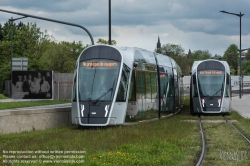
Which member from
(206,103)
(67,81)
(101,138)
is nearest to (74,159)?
(101,138)

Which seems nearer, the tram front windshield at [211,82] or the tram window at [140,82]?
the tram window at [140,82]

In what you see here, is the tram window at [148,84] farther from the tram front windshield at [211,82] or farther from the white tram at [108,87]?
the tram front windshield at [211,82]

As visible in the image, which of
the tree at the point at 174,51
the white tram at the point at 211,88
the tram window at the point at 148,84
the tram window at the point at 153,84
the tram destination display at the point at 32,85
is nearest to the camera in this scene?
the tram window at the point at 148,84

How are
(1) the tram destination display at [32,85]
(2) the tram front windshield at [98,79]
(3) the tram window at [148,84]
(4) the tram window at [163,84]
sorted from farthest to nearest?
1. (1) the tram destination display at [32,85]
2. (4) the tram window at [163,84]
3. (3) the tram window at [148,84]
4. (2) the tram front windshield at [98,79]

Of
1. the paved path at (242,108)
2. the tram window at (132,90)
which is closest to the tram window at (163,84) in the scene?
the tram window at (132,90)

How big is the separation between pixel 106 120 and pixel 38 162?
1049 cm

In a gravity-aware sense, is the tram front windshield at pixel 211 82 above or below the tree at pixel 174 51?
below

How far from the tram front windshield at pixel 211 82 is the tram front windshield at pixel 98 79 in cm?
1207

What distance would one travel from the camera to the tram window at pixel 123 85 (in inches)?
932

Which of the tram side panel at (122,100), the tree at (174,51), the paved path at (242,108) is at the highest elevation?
the tree at (174,51)

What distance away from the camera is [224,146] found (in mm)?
17875

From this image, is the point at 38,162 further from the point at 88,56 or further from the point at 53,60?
the point at 53,60

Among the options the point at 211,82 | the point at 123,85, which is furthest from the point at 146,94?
the point at 211,82

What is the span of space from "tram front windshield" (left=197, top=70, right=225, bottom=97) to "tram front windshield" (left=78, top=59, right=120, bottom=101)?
1207 cm
